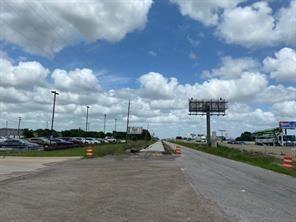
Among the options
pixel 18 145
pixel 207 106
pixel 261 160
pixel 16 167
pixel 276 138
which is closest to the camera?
pixel 16 167

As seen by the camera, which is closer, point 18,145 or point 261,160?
point 261,160

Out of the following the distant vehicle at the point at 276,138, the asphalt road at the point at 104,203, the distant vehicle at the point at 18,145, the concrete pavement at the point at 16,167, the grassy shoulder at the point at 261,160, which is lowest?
the asphalt road at the point at 104,203

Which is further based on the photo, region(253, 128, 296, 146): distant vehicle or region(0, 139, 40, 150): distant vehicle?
region(253, 128, 296, 146): distant vehicle

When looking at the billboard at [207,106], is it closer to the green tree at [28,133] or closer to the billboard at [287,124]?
the billboard at [287,124]

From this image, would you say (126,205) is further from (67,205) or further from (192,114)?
(192,114)

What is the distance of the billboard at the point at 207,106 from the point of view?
339 feet

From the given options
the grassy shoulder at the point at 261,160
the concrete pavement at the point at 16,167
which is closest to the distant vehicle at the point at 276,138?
the grassy shoulder at the point at 261,160

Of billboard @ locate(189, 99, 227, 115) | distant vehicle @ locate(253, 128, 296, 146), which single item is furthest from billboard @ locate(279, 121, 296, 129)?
billboard @ locate(189, 99, 227, 115)

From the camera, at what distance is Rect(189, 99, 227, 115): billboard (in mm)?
103312

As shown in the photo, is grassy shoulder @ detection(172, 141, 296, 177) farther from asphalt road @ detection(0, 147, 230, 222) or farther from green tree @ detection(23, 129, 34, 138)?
green tree @ detection(23, 129, 34, 138)

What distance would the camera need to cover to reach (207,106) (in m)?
103

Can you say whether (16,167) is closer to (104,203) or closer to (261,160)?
(104,203)

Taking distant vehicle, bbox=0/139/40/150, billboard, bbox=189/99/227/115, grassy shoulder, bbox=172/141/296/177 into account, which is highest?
billboard, bbox=189/99/227/115

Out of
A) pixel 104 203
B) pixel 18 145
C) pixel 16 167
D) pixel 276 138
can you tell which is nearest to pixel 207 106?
pixel 276 138
